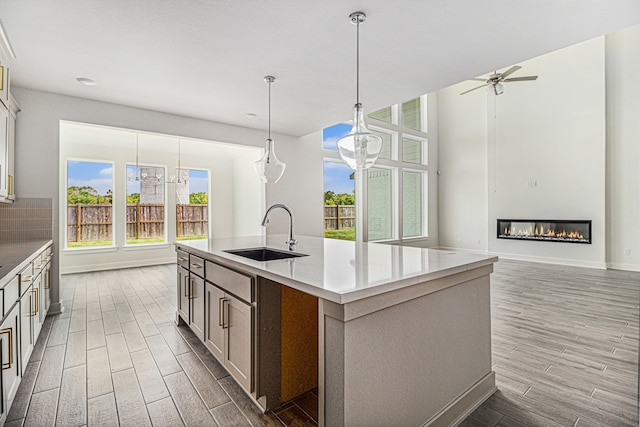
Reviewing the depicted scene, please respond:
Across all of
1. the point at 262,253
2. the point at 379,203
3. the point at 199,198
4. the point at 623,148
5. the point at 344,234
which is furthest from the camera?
the point at 379,203

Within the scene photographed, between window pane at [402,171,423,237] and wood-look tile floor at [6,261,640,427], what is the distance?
435cm

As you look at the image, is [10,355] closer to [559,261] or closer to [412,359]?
[412,359]

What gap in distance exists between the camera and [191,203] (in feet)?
24.4

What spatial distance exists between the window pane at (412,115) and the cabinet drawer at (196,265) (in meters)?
7.05

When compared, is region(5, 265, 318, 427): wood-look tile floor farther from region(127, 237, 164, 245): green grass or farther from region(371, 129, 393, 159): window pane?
region(371, 129, 393, 159): window pane

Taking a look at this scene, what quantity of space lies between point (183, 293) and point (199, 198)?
16.3ft

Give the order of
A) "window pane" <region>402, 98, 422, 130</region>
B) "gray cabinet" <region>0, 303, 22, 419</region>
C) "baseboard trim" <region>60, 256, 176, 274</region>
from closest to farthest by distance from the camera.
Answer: "gray cabinet" <region>0, 303, 22, 419</region> → "baseboard trim" <region>60, 256, 176, 274</region> → "window pane" <region>402, 98, 422, 130</region>

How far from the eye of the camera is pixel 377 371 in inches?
53.8

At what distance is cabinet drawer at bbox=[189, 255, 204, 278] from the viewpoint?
2.46 meters

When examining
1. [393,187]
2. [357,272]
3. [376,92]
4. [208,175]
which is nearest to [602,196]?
[393,187]

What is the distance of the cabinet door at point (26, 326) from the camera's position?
208cm

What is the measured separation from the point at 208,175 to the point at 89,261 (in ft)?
9.68

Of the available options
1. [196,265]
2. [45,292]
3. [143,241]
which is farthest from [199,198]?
[196,265]

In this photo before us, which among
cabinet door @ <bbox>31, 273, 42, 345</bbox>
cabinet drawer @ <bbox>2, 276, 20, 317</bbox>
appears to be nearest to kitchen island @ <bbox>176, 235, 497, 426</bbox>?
cabinet drawer @ <bbox>2, 276, 20, 317</bbox>
